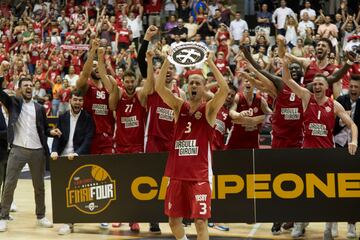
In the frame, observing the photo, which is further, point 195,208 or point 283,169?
point 283,169

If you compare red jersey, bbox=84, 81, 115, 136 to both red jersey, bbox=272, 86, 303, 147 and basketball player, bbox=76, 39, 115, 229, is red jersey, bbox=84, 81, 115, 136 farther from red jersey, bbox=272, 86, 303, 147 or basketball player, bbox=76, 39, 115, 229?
red jersey, bbox=272, 86, 303, 147

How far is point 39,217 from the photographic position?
32.1 feet

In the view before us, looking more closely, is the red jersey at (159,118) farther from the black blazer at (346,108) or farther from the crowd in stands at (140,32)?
the crowd in stands at (140,32)

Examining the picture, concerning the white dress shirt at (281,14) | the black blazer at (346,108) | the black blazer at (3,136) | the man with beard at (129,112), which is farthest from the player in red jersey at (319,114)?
the white dress shirt at (281,14)

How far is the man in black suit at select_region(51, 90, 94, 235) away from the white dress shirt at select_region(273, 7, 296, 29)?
11330mm

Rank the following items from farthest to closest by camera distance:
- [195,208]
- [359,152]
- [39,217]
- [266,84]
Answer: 1. [39,217]
2. [266,84]
3. [359,152]
4. [195,208]

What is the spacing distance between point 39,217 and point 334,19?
13065 mm

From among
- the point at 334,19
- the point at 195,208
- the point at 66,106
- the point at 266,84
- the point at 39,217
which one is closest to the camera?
the point at 195,208

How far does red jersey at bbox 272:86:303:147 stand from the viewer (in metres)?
8.96

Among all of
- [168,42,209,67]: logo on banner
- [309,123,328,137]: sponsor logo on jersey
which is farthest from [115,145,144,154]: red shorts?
[168,42,209,67]: logo on banner

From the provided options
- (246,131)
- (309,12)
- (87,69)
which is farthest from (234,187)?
(309,12)

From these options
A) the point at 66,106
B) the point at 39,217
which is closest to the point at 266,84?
the point at 39,217

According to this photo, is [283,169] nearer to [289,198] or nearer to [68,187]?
[289,198]

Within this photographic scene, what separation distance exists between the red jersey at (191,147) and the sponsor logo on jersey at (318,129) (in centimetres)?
175
